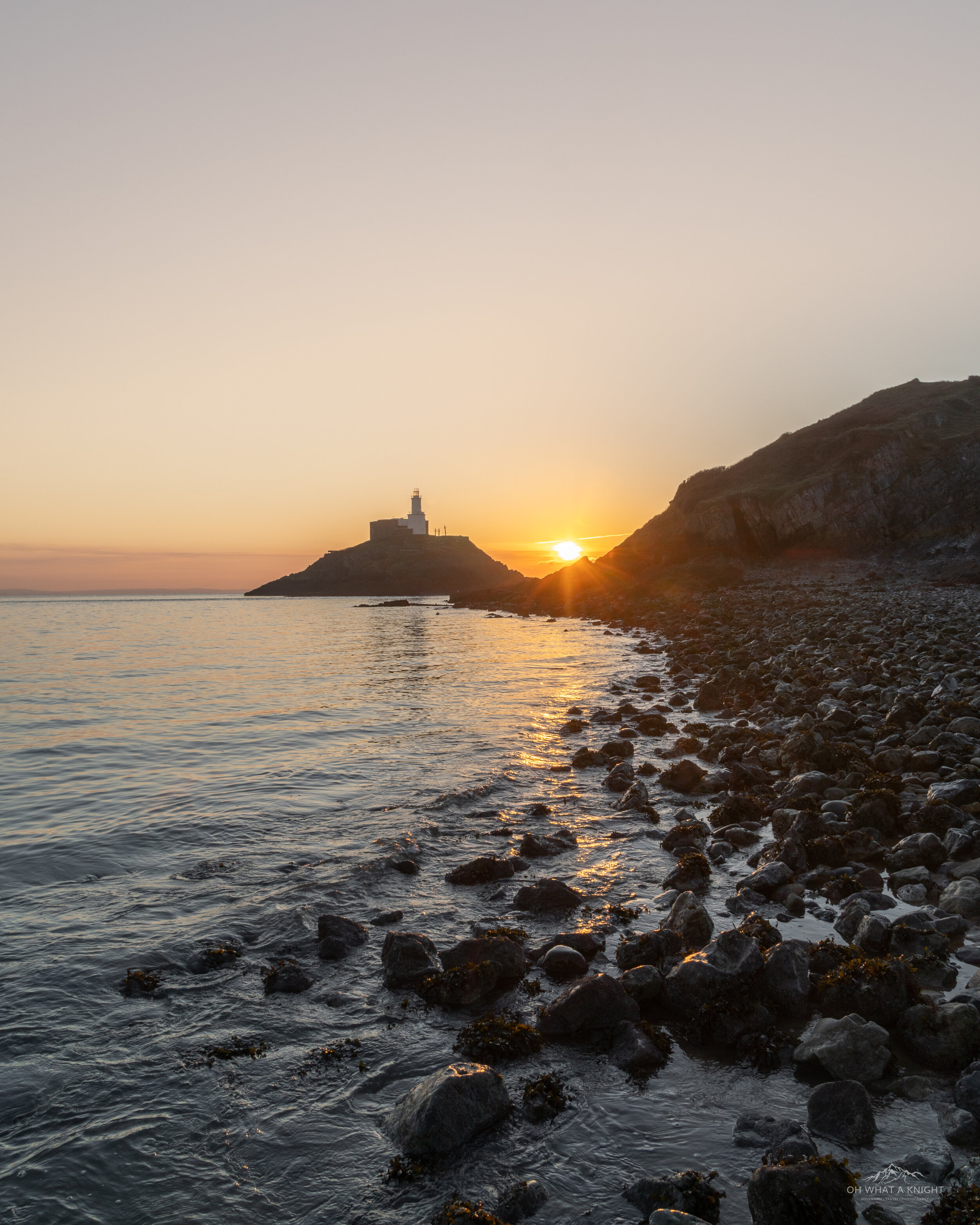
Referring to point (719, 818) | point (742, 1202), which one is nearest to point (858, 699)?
point (719, 818)

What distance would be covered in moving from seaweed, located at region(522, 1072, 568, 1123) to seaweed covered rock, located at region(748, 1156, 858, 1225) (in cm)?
146

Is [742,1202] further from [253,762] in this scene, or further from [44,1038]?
[253,762]

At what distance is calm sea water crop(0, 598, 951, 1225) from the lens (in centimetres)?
462

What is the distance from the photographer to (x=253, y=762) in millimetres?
17297

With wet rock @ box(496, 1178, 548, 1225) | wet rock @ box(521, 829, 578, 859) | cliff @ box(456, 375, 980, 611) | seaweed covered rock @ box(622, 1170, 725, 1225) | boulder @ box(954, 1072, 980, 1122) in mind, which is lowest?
wet rock @ box(521, 829, 578, 859)

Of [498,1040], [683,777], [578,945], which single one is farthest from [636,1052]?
[683,777]

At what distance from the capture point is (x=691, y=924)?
7.53 m

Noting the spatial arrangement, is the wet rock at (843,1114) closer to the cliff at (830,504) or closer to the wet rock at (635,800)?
the wet rock at (635,800)

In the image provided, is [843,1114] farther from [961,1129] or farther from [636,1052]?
[636,1052]

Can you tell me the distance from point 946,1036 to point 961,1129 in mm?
933

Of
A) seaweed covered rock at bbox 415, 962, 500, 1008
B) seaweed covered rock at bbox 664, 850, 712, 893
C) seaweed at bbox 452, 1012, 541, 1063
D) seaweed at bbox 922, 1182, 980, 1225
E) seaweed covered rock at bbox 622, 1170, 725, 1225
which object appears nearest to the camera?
seaweed at bbox 922, 1182, 980, 1225

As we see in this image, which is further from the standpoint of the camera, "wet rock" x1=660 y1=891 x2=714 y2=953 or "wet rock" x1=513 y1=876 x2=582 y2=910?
"wet rock" x1=513 y1=876 x2=582 y2=910

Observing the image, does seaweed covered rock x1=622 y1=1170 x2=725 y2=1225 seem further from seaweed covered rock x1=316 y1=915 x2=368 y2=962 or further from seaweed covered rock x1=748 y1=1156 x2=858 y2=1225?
seaweed covered rock x1=316 y1=915 x2=368 y2=962

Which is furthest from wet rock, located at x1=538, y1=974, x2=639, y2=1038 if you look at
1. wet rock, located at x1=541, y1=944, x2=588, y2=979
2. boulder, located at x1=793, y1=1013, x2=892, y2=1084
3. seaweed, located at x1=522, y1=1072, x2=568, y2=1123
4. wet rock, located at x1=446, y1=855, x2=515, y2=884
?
wet rock, located at x1=446, y1=855, x2=515, y2=884
